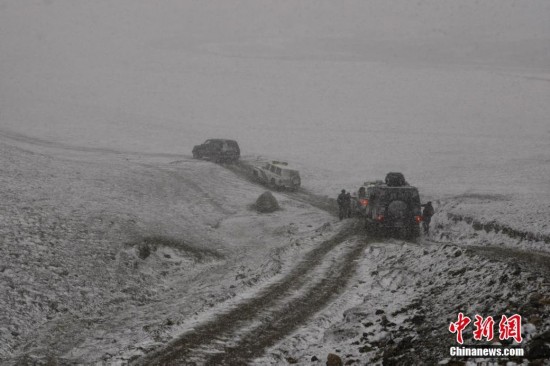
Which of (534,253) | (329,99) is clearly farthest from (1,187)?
(329,99)

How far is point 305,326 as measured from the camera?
11.7m

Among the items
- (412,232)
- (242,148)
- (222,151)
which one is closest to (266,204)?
(412,232)

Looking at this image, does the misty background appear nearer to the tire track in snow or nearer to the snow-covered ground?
the snow-covered ground

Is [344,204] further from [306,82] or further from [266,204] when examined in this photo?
[306,82]

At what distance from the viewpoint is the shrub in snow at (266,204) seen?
2755 centimetres

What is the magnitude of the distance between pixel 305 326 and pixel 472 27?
404 ft

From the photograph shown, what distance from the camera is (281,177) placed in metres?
33.8

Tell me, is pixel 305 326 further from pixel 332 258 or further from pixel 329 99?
pixel 329 99

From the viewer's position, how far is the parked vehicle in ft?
111

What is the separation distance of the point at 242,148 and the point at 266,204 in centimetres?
3009

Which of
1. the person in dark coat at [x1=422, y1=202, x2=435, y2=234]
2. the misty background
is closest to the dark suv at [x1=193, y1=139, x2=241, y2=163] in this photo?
the misty background

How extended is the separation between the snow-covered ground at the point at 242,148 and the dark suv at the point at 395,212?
1.60m

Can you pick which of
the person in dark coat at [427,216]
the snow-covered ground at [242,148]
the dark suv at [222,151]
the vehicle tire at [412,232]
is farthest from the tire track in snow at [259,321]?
the dark suv at [222,151]

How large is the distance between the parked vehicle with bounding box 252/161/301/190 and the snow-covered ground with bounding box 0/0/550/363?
7.79ft
